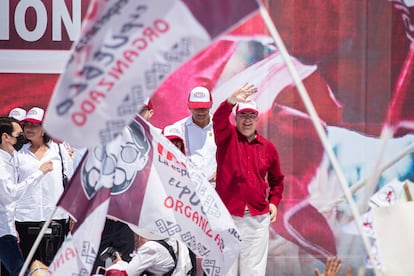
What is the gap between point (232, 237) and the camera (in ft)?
24.7

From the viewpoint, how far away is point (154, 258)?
316 inches

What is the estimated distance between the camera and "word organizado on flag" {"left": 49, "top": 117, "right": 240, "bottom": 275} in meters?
7.39

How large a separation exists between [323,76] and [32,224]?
2809mm

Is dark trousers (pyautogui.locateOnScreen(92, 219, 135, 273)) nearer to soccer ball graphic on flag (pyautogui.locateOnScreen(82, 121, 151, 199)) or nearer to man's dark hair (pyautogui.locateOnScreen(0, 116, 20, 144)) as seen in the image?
man's dark hair (pyautogui.locateOnScreen(0, 116, 20, 144))

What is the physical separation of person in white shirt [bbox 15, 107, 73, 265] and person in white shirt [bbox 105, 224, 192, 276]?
2054 mm

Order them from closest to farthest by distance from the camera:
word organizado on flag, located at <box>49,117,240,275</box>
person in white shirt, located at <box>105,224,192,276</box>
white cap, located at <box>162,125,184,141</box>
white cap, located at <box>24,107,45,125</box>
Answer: word organizado on flag, located at <box>49,117,240,275</box>
person in white shirt, located at <box>105,224,192,276</box>
white cap, located at <box>162,125,184,141</box>
white cap, located at <box>24,107,45,125</box>

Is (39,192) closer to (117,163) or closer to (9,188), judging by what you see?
(9,188)

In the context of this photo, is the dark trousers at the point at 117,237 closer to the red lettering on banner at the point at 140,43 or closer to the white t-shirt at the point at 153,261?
the white t-shirt at the point at 153,261

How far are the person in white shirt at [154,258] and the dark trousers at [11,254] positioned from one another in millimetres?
1807

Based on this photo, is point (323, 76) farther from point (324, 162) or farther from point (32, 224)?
point (32, 224)

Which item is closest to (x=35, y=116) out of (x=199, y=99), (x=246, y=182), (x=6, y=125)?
(x=6, y=125)

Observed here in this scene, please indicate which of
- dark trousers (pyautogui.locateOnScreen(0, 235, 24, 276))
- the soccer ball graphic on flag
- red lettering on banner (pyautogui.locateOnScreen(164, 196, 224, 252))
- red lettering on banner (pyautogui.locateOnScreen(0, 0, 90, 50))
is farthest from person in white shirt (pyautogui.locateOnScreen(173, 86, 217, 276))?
red lettering on banner (pyautogui.locateOnScreen(164, 196, 224, 252))

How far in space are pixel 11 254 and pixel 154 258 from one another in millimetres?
2187

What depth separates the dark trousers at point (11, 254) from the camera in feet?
32.3
